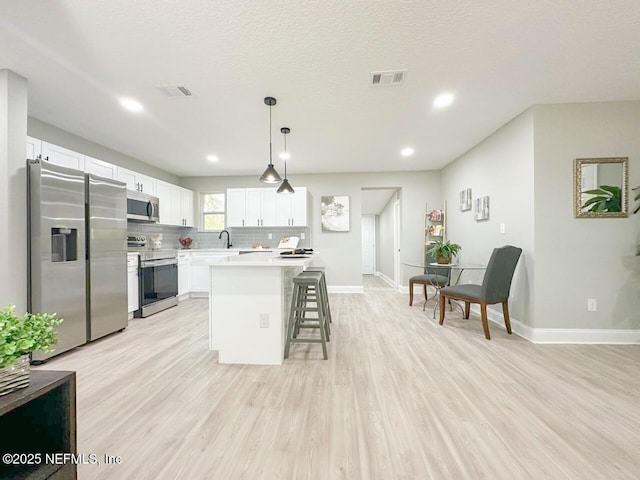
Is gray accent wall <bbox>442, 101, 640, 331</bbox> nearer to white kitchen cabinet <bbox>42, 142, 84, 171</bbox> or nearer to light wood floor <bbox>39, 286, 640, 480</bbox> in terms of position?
light wood floor <bbox>39, 286, 640, 480</bbox>

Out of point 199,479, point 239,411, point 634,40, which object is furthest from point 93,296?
point 634,40

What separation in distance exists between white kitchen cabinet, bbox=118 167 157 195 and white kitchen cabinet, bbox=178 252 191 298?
49.8 inches

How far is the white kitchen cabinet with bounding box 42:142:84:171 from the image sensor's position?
3014 millimetres

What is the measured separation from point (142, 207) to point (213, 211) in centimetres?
186

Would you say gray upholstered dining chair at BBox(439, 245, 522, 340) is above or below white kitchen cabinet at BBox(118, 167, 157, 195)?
below

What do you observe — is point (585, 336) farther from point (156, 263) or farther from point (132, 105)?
point (156, 263)

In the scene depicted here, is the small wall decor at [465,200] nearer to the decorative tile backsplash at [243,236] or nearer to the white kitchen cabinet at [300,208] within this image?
the white kitchen cabinet at [300,208]

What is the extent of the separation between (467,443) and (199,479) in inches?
53.6

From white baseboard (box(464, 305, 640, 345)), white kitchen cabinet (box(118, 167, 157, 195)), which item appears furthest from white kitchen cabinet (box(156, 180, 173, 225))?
white baseboard (box(464, 305, 640, 345))

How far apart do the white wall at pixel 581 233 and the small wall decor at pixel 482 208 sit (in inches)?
36.4

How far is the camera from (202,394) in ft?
6.72

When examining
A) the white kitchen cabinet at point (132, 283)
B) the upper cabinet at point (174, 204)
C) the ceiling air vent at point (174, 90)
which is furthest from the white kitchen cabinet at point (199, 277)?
the ceiling air vent at point (174, 90)

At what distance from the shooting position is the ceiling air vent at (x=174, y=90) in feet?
8.57

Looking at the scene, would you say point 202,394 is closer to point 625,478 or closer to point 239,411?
point 239,411
